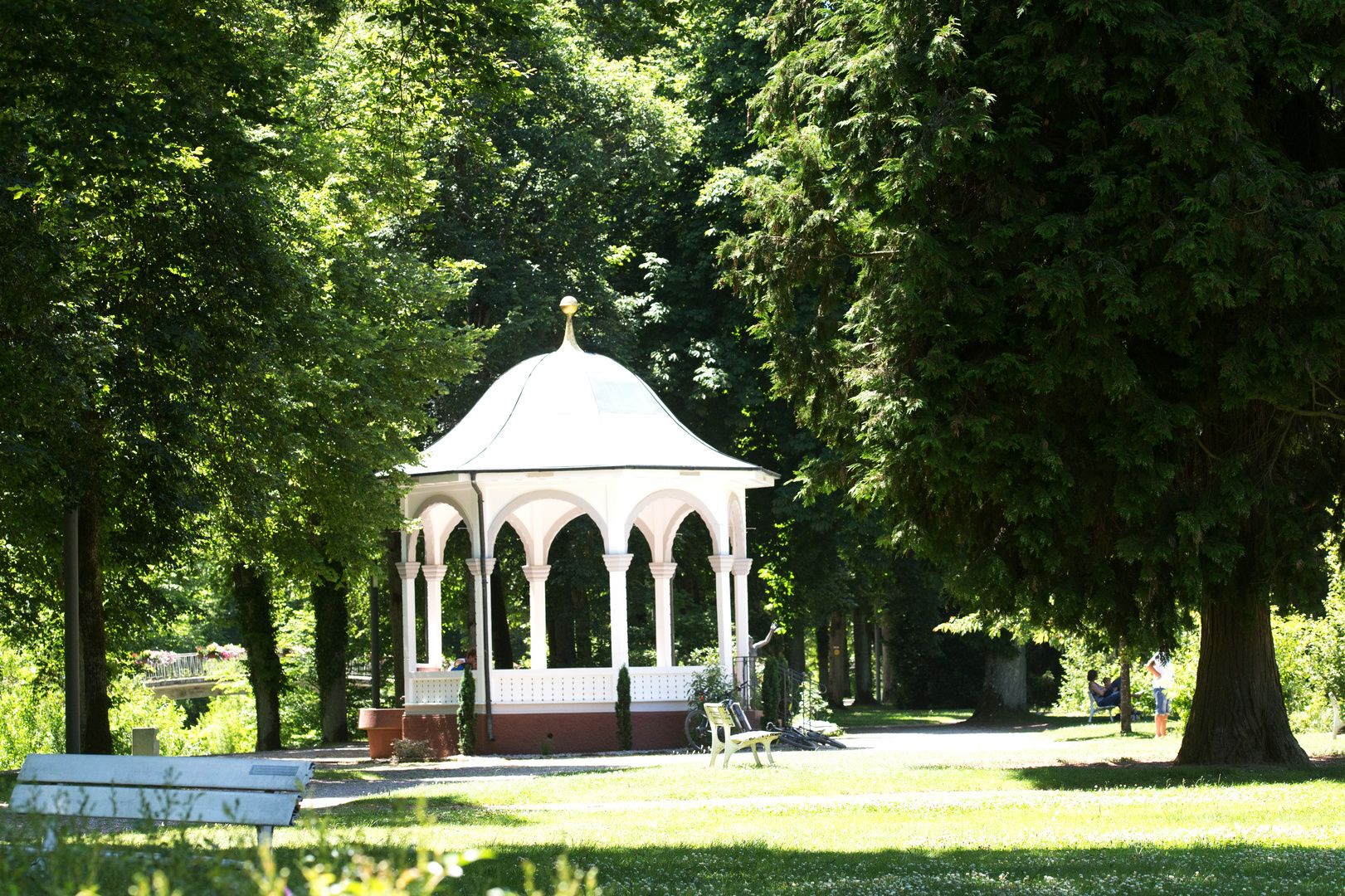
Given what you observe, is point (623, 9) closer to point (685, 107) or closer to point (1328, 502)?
point (1328, 502)

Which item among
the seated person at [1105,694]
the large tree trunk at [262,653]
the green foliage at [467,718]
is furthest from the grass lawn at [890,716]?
the large tree trunk at [262,653]

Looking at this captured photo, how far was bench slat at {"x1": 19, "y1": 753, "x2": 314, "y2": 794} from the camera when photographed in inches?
300

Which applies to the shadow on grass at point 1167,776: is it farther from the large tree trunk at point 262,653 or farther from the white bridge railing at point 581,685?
the large tree trunk at point 262,653

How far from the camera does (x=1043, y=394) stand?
44.7 ft

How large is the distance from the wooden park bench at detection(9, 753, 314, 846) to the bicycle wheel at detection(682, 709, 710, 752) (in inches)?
509

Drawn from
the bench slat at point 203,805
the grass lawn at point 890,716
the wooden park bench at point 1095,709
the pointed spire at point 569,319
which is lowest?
the grass lawn at point 890,716

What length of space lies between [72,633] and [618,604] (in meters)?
10.0

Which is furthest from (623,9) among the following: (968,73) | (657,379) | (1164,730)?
(657,379)

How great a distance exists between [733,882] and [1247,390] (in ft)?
26.1

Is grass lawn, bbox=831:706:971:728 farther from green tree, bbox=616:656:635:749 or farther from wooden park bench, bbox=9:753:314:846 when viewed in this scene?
wooden park bench, bbox=9:753:314:846

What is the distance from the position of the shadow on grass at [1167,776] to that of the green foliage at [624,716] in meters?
7.40

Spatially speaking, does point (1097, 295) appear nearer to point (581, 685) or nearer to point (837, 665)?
point (581, 685)

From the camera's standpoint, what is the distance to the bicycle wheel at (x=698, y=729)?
67.4 ft

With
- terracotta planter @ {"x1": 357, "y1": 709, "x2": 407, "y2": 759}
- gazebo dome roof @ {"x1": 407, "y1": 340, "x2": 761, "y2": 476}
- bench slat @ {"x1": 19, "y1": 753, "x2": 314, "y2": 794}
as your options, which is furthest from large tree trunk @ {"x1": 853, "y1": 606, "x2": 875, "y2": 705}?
bench slat @ {"x1": 19, "y1": 753, "x2": 314, "y2": 794}
